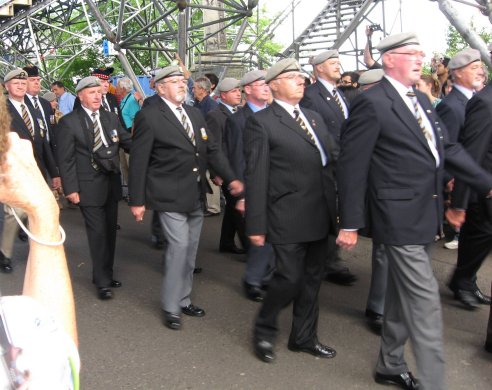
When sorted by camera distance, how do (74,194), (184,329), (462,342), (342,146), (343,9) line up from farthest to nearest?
1. (343,9)
2. (74,194)
3. (184,329)
4. (462,342)
5. (342,146)

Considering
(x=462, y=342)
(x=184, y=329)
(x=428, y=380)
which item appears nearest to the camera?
(x=428, y=380)

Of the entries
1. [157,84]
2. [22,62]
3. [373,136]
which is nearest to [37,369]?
[373,136]

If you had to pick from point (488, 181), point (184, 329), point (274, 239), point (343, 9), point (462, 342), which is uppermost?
point (343, 9)

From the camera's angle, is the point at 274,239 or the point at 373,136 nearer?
the point at 373,136

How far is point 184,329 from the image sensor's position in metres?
4.68

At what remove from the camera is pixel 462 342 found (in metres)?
4.33

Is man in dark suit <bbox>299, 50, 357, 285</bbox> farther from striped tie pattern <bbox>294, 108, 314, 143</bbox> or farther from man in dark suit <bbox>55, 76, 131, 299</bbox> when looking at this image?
man in dark suit <bbox>55, 76, 131, 299</bbox>

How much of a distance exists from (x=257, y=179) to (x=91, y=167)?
214 cm

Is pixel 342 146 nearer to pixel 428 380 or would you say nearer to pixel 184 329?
pixel 428 380

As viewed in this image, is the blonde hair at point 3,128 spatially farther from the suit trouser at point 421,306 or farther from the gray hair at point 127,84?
the gray hair at point 127,84

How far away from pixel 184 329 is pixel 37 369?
12.2 ft

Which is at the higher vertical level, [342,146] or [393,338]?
[342,146]

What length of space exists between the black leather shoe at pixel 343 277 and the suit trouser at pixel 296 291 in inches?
64.6

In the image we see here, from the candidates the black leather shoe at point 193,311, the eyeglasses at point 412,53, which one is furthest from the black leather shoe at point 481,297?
the eyeglasses at point 412,53
